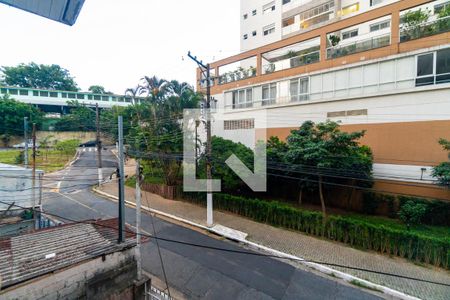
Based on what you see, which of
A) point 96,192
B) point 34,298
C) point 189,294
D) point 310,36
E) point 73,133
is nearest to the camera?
point 34,298

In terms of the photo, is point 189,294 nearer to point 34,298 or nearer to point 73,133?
point 34,298

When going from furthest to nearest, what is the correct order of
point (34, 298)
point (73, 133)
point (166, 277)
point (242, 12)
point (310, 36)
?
point (73, 133) < point (242, 12) < point (310, 36) < point (166, 277) < point (34, 298)

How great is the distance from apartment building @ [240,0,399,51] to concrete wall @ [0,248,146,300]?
22.6 meters

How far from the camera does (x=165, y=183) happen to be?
1662 centimetres

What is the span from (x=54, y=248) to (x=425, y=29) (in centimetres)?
1827

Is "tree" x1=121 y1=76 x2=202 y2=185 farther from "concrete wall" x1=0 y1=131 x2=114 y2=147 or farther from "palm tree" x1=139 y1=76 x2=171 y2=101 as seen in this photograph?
"concrete wall" x1=0 y1=131 x2=114 y2=147

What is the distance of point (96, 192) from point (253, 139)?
13.4m

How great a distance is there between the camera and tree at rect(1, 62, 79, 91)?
140 feet

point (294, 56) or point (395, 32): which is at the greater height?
point (294, 56)

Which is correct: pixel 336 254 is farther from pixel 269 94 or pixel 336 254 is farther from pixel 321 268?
pixel 269 94

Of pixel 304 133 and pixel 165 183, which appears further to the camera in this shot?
pixel 165 183

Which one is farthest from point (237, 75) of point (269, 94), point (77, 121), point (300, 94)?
point (77, 121)

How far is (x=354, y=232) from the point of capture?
9.23 meters

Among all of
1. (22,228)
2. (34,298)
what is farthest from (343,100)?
(22,228)
